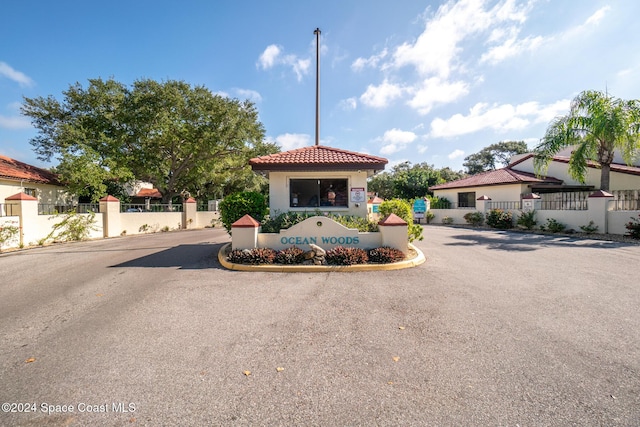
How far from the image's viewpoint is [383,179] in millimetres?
42000

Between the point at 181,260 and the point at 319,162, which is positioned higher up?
the point at 319,162

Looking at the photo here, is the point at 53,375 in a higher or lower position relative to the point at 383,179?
lower

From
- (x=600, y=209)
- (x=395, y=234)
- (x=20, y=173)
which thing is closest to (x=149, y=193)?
(x=20, y=173)

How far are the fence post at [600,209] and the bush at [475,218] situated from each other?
Answer: 21.5ft

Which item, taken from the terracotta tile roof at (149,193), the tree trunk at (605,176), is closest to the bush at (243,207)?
the tree trunk at (605,176)

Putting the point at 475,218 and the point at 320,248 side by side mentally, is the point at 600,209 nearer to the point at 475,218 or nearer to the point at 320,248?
the point at 475,218

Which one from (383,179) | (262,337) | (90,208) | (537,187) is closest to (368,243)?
(262,337)

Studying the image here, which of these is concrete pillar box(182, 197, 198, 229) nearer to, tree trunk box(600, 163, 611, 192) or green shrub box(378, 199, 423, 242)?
green shrub box(378, 199, 423, 242)

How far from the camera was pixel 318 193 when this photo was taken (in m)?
10.1

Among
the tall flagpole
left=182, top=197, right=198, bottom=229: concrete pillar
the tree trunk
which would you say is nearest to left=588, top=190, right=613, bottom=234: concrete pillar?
the tree trunk

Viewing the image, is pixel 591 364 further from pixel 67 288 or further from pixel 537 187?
pixel 537 187

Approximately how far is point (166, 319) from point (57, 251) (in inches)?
423

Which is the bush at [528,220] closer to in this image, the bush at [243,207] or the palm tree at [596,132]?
the palm tree at [596,132]

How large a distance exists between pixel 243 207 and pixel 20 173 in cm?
1813
